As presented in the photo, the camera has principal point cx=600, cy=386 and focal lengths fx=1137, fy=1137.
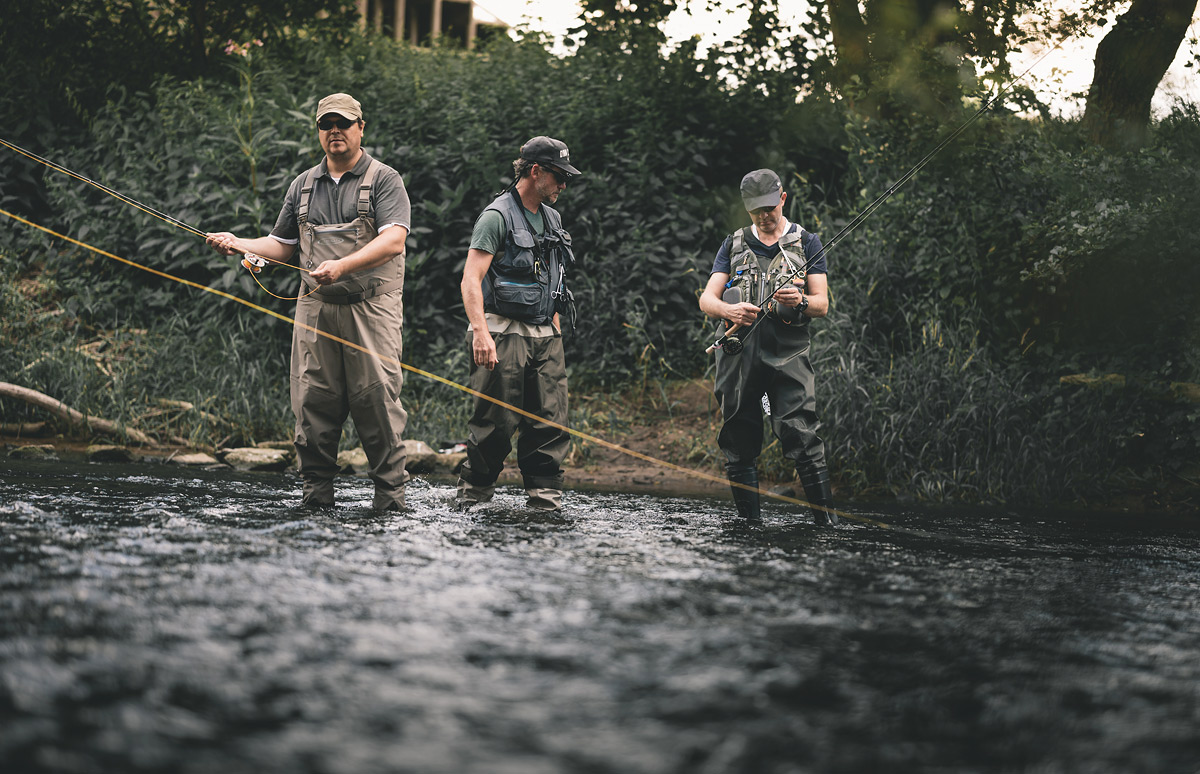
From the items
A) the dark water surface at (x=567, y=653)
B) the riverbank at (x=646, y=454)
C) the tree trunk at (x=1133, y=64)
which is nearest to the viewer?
the dark water surface at (x=567, y=653)

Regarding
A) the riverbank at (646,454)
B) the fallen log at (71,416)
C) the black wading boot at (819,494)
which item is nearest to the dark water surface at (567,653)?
the black wading boot at (819,494)

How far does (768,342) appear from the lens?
19.1ft

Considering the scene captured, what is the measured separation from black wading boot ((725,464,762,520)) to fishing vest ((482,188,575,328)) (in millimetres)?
1286

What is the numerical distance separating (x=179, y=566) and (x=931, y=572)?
2722mm

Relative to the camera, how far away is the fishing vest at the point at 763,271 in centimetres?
584

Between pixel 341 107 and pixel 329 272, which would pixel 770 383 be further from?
pixel 341 107

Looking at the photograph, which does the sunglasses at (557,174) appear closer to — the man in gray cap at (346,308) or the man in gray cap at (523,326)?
the man in gray cap at (523,326)

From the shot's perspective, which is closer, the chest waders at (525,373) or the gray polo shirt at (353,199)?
the gray polo shirt at (353,199)

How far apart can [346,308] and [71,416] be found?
15.4 feet

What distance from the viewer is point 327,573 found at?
3.75 m

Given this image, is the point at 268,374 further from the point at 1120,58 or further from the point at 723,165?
the point at 1120,58

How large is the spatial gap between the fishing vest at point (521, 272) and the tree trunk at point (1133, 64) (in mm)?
5106

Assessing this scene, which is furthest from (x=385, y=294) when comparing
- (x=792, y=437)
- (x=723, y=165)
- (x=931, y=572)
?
(x=723, y=165)

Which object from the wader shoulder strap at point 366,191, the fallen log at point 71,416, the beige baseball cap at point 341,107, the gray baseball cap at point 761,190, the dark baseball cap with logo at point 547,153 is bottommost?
the fallen log at point 71,416
